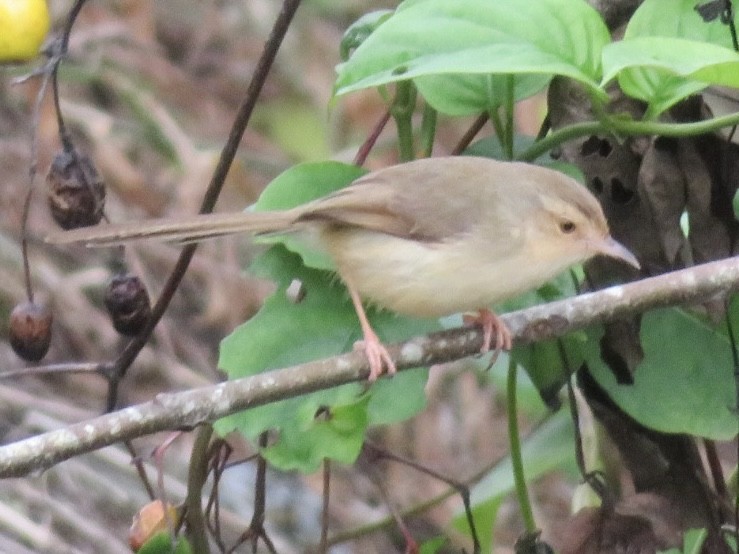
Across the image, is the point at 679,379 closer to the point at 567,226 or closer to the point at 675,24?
the point at 567,226

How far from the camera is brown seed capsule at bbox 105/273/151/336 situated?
7.41 ft

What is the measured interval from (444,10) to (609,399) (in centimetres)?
89

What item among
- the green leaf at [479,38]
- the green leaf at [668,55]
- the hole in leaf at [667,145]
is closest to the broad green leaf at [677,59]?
the green leaf at [668,55]

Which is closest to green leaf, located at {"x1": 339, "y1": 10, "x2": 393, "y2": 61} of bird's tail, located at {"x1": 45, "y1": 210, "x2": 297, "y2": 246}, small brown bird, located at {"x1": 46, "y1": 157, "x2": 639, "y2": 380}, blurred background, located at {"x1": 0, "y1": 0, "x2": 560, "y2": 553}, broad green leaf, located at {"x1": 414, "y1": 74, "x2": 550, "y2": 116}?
broad green leaf, located at {"x1": 414, "y1": 74, "x2": 550, "y2": 116}

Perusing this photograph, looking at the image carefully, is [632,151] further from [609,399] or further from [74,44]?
[74,44]

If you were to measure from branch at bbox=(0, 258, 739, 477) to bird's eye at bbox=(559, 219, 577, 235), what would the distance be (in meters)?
0.30

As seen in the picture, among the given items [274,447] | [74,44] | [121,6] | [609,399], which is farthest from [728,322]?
[121,6]

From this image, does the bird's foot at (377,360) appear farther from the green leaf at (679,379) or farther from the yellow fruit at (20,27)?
the yellow fruit at (20,27)

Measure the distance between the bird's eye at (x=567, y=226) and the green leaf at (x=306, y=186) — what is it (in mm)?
404

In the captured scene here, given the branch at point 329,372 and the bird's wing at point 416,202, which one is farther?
the bird's wing at point 416,202

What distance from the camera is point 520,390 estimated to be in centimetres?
315

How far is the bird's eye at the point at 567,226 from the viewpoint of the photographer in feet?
7.59

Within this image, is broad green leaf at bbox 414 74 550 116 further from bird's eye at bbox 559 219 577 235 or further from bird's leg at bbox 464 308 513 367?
bird's leg at bbox 464 308 513 367

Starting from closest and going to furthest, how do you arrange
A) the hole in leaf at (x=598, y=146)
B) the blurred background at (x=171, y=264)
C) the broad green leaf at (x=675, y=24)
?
1. the broad green leaf at (x=675, y=24)
2. the hole in leaf at (x=598, y=146)
3. the blurred background at (x=171, y=264)
